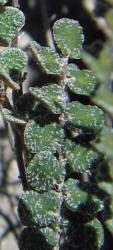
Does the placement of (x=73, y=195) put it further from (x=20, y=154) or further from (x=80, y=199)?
(x=20, y=154)

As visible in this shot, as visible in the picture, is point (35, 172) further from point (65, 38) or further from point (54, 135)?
point (65, 38)

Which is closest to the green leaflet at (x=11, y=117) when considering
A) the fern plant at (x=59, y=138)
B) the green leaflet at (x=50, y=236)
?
the fern plant at (x=59, y=138)

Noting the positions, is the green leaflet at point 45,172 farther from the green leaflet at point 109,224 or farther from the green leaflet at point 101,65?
the green leaflet at point 101,65

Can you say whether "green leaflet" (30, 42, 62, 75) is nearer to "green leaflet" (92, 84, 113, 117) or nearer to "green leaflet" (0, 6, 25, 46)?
"green leaflet" (0, 6, 25, 46)

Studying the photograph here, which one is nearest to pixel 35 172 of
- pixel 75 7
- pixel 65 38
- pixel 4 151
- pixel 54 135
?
pixel 54 135

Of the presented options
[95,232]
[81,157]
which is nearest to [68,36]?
[81,157]

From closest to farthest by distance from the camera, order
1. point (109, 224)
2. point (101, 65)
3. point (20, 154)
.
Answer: point (101, 65) < point (109, 224) < point (20, 154)
